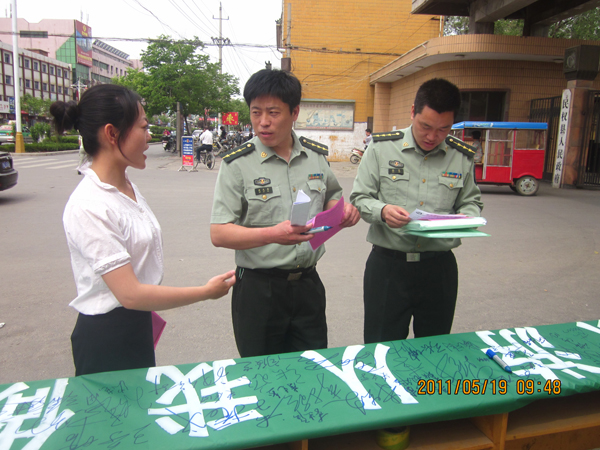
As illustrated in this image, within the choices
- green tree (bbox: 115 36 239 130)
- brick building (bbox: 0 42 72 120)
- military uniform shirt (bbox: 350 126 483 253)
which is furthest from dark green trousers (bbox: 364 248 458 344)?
brick building (bbox: 0 42 72 120)

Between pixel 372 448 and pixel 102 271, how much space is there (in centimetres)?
103

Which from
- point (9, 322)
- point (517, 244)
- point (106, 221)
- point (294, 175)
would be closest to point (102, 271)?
point (106, 221)

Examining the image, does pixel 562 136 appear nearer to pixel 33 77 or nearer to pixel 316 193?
pixel 316 193

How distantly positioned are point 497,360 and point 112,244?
1.44 m

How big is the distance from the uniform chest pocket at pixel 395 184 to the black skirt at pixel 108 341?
1316 millimetres

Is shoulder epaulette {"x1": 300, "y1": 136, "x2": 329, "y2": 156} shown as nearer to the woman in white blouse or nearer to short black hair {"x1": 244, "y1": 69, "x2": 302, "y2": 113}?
short black hair {"x1": 244, "y1": 69, "x2": 302, "y2": 113}

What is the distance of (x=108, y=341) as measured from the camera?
156 centimetres

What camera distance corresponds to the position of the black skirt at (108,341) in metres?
1.54

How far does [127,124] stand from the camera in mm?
1549

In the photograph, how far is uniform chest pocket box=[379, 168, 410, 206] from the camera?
2.27 metres

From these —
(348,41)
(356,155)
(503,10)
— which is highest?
(348,41)

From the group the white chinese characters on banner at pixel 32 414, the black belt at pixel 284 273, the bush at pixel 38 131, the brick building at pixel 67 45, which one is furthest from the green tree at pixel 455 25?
the brick building at pixel 67 45
